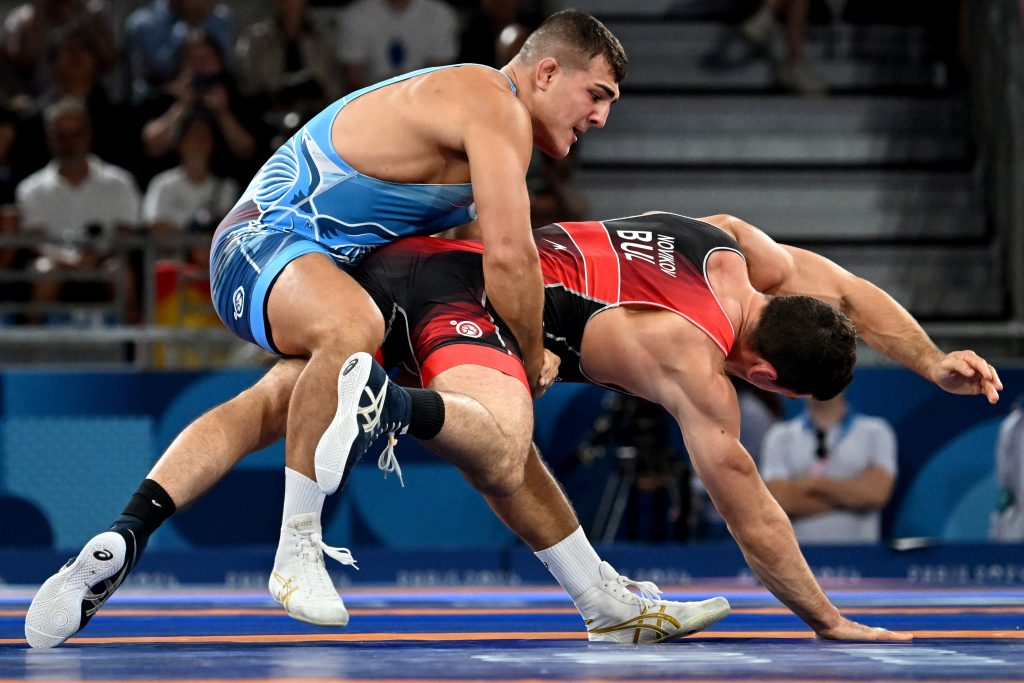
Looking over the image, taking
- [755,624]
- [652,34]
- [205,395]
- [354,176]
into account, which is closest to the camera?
[354,176]

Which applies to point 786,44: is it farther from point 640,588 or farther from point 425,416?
point 425,416

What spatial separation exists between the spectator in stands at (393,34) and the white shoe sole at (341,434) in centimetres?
609

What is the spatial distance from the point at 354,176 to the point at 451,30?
5.50m

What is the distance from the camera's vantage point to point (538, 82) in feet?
12.6

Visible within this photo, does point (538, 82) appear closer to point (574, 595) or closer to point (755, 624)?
point (574, 595)

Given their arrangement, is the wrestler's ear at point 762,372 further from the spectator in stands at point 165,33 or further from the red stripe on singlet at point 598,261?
the spectator in stands at point 165,33

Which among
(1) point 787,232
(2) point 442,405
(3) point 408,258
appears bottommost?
(2) point 442,405

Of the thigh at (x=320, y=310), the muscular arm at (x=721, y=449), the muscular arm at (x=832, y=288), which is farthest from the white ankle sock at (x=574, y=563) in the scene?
the muscular arm at (x=832, y=288)

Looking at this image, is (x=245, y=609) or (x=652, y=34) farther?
(x=652, y=34)

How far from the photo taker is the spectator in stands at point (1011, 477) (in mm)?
6535

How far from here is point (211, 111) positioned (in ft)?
26.3

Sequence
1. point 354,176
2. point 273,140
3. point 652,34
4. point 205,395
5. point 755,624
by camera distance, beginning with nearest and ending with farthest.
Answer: point 354,176
point 755,624
point 205,395
point 273,140
point 652,34

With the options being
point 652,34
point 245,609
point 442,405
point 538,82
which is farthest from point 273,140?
point 442,405

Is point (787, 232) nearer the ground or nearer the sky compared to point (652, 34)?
nearer the ground
